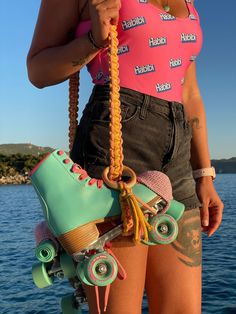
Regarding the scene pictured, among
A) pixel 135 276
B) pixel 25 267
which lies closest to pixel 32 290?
pixel 25 267

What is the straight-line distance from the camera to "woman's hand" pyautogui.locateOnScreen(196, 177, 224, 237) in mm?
2410

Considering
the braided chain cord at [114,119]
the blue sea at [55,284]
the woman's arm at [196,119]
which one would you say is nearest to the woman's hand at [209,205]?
the woman's arm at [196,119]

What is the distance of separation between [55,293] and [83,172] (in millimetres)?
12487

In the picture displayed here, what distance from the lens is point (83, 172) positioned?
1.77m

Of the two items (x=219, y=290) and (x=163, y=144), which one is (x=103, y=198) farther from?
(x=219, y=290)

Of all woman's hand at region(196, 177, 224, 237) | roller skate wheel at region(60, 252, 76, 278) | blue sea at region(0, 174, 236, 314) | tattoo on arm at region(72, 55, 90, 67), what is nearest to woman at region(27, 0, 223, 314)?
tattoo on arm at region(72, 55, 90, 67)

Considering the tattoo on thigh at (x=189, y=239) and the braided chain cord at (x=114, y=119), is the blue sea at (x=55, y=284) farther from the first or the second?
the braided chain cord at (x=114, y=119)

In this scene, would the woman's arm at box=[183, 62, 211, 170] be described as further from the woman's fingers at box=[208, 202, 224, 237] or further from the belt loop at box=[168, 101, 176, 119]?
the belt loop at box=[168, 101, 176, 119]

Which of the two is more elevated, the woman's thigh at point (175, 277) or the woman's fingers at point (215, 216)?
the woman's fingers at point (215, 216)

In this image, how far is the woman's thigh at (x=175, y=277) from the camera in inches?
81.6

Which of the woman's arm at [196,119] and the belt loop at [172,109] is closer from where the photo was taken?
the belt loop at [172,109]

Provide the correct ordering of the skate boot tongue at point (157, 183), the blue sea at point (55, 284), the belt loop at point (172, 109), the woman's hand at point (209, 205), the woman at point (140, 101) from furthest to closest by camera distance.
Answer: the blue sea at point (55, 284) < the woman's hand at point (209, 205) < the belt loop at point (172, 109) < the woman at point (140, 101) < the skate boot tongue at point (157, 183)

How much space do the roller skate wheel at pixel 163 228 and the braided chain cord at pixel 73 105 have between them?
68 cm

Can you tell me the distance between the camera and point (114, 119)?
177 cm
